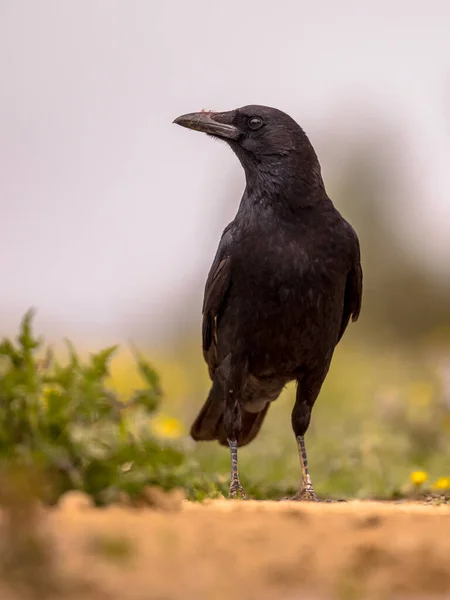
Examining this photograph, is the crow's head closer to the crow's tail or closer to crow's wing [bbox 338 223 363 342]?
crow's wing [bbox 338 223 363 342]

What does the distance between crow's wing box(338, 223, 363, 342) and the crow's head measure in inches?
18.9

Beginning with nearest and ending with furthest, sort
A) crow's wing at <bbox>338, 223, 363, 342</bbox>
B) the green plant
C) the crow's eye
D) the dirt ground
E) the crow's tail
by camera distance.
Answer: the dirt ground, the green plant, crow's wing at <bbox>338, 223, 363, 342</bbox>, the crow's eye, the crow's tail

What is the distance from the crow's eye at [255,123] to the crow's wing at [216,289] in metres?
0.66

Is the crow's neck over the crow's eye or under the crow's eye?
under

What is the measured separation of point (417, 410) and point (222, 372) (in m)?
3.47

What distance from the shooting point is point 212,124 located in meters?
6.26

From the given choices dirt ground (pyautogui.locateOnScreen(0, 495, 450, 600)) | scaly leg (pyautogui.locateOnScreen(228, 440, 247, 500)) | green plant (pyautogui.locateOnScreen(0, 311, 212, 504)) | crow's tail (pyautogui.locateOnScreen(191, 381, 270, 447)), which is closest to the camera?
dirt ground (pyautogui.locateOnScreen(0, 495, 450, 600))

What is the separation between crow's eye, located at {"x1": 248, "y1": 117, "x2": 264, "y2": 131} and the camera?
6164mm

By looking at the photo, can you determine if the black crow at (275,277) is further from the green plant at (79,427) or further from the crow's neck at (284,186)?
the green plant at (79,427)

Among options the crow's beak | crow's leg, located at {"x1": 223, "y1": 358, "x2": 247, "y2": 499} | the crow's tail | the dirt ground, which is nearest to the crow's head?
the crow's beak

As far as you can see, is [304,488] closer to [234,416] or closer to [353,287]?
[234,416]

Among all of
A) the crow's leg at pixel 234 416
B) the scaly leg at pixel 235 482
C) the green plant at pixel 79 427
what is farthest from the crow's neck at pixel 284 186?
the green plant at pixel 79 427

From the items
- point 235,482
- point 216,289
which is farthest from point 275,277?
point 235,482

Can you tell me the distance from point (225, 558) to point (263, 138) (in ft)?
12.5
